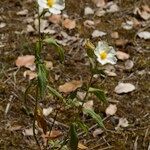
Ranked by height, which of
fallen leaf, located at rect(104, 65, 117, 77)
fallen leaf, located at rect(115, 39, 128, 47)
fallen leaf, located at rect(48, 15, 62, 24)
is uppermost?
fallen leaf, located at rect(48, 15, 62, 24)

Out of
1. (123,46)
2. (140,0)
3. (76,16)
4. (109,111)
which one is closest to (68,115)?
(109,111)

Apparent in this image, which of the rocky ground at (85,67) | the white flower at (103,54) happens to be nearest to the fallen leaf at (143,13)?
the rocky ground at (85,67)

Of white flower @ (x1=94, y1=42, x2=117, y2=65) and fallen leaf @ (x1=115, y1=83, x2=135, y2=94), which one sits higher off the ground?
white flower @ (x1=94, y1=42, x2=117, y2=65)

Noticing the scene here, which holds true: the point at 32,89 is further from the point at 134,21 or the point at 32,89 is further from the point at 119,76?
the point at 134,21

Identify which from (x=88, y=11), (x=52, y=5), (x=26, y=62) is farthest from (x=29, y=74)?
(x=52, y=5)

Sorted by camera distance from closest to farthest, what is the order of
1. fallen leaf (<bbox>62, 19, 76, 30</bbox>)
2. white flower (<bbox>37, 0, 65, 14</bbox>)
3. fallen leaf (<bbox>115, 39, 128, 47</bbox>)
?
white flower (<bbox>37, 0, 65, 14</bbox>) < fallen leaf (<bbox>115, 39, 128, 47</bbox>) < fallen leaf (<bbox>62, 19, 76, 30</bbox>)

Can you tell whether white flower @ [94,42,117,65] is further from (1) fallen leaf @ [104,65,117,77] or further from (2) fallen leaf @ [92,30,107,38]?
(2) fallen leaf @ [92,30,107,38]

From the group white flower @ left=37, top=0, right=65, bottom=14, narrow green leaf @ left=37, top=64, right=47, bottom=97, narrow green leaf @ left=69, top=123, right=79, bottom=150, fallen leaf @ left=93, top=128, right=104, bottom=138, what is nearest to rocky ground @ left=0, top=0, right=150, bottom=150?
fallen leaf @ left=93, top=128, right=104, bottom=138
